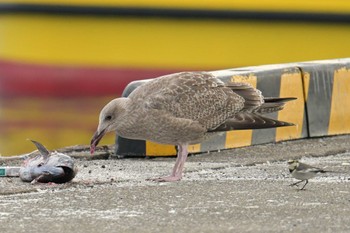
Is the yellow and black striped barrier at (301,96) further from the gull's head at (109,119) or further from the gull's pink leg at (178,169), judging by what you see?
the gull's head at (109,119)

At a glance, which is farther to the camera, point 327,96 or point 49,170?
point 327,96

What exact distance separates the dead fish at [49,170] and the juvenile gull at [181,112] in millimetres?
268

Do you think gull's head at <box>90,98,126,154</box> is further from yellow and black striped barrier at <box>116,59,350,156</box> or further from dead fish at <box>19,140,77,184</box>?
yellow and black striped barrier at <box>116,59,350,156</box>

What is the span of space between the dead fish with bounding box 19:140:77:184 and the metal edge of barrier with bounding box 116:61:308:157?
1.48 meters

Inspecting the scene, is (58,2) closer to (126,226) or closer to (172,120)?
(172,120)

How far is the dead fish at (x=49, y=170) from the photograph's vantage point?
7.85 meters

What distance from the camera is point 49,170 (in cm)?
788

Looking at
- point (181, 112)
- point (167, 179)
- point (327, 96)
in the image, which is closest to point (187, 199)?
point (167, 179)

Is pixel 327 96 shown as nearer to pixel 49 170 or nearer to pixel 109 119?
pixel 109 119

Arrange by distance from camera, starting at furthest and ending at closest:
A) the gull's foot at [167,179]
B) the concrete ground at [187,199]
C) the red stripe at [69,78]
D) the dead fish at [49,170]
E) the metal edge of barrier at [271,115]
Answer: the red stripe at [69,78] < the metal edge of barrier at [271,115] < the gull's foot at [167,179] < the dead fish at [49,170] < the concrete ground at [187,199]

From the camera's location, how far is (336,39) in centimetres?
1140

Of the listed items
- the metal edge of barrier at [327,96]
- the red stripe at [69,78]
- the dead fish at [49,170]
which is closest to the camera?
the dead fish at [49,170]

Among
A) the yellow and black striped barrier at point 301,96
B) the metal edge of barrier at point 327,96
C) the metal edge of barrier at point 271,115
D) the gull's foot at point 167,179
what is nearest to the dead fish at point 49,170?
the gull's foot at point 167,179

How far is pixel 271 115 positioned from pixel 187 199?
2.90m
